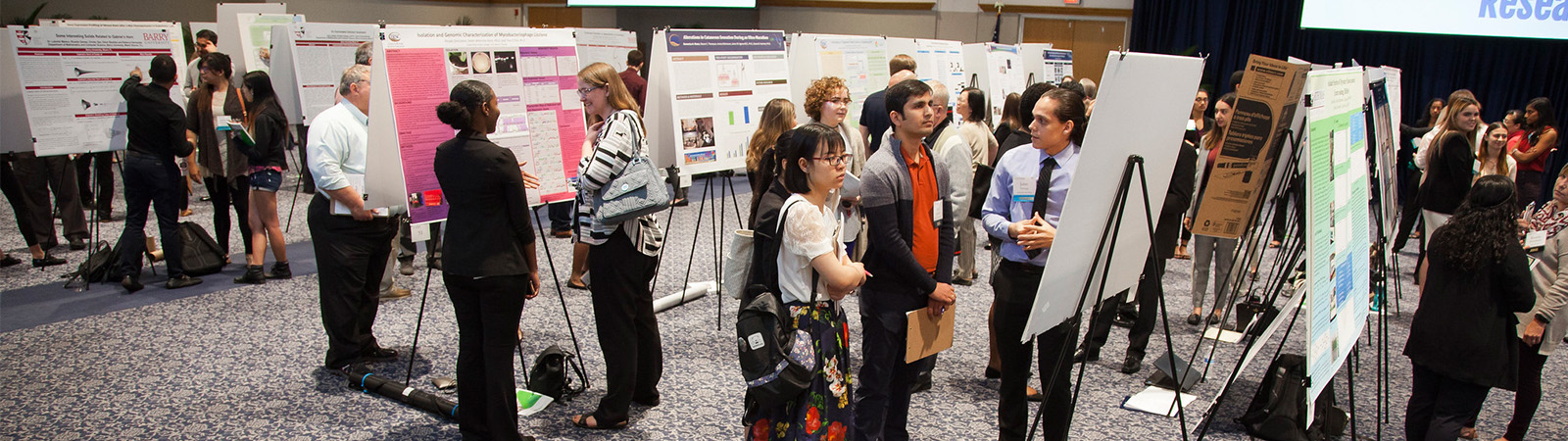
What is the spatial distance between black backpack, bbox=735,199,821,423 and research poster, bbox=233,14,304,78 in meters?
6.55

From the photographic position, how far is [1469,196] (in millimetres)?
2766

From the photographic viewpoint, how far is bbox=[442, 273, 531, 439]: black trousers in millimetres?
2777

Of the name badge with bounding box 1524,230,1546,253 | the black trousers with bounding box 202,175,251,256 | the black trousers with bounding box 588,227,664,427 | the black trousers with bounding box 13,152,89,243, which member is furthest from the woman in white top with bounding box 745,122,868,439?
the black trousers with bounding box 13,152,89,243

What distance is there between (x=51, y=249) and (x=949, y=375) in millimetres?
6033

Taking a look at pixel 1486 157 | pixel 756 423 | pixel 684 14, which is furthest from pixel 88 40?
pixel 684 14

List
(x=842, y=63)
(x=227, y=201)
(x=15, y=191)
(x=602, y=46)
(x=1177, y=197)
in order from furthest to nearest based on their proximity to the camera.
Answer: (x=602, y=46), (x=842, y=63), (x=15, y=191), (x=227, y=201), (x=1177, y=197)

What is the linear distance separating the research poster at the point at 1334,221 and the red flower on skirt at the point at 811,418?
1.19m

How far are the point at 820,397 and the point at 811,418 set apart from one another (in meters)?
0.06

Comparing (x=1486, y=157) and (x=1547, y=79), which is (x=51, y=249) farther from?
(x=1547, y=79)

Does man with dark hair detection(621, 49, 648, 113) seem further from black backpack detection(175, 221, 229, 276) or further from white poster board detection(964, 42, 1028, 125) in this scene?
black backpack detection(175, 221, 229, 276)

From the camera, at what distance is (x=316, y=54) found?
20.8 feet

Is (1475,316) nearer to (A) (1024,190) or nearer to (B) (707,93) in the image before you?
(A) (1024,190)

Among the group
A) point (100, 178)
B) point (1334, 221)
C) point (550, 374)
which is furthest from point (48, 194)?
point (1334, 221)

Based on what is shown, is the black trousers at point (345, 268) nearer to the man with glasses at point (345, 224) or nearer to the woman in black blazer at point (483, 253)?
the man with glasses at point (345, 224)
